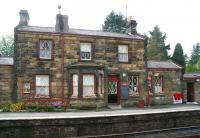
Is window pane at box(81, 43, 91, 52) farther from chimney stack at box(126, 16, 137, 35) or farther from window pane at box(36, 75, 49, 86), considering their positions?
chimney stack at box(126, 16, 137, 35)

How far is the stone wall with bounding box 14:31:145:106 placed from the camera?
2241 cm

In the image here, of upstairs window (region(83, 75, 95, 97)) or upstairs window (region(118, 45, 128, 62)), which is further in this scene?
upstairs window (region(118, 45, 128, 62))

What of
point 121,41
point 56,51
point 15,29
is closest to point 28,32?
point 15,29

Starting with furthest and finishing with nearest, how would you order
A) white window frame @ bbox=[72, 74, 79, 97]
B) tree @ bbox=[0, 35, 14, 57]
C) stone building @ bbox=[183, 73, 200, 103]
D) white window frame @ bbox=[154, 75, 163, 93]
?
tree @ bbox=[0, 35, 14, 57]
stone building @ bbox=[183, 73, 200, 103]
white window frame @ bbox=[154, 75, 163, 93]
white window frame @ bbox=[72, 74, 79, 97]

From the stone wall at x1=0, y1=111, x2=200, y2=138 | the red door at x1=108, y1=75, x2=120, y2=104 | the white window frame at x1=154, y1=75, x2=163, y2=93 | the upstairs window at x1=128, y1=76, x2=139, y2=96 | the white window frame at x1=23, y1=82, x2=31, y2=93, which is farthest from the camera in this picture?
the white window frame at x1=154, y1=75, x2=163, y2=93

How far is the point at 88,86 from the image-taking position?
2312cm

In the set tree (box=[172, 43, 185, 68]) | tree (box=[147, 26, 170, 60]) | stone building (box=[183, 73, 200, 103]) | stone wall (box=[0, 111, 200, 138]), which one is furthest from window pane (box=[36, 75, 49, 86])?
tree (box=[147, 26, 170, 60])

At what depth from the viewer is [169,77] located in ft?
91.7

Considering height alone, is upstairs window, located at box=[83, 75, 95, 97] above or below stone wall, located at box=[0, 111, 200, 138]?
above

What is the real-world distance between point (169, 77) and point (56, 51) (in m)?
12.2

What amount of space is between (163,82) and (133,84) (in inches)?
151

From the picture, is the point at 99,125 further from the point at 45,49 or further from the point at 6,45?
the point at 6,45

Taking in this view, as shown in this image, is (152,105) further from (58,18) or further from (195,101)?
(58,18)

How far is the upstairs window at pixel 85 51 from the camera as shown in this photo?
24.0 meters
